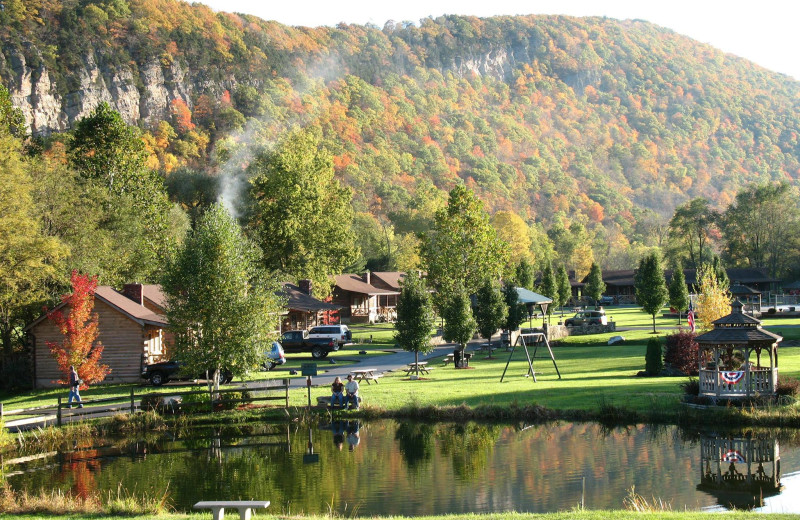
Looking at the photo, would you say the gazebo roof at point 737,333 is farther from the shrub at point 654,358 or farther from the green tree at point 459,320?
the green tree at point 459,320

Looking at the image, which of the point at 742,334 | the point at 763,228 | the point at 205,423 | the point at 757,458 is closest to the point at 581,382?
the point at 742,334

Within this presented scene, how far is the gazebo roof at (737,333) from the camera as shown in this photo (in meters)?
27.9

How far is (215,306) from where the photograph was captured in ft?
105

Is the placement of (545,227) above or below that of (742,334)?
above

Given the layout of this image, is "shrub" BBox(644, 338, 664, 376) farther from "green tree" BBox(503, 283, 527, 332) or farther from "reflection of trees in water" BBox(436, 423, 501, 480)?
"green tree" BBox(503, 283, 527, 332)

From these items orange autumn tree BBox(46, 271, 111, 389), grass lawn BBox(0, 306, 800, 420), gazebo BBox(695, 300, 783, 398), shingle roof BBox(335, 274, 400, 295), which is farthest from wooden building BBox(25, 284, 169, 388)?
shingle roof BBox(335, 274, 400, 295)

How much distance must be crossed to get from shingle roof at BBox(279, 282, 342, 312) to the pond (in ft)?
112

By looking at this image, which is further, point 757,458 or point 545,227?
point 545,227

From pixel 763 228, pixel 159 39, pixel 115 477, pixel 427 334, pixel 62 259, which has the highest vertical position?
pixel 159 39

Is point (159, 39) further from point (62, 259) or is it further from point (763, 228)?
point (62, 259)

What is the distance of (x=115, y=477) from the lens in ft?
71.1

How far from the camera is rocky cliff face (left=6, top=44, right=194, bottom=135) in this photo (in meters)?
131

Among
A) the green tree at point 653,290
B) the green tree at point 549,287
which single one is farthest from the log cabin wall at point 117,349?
the green tree at point 549,287

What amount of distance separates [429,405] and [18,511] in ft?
52.1
